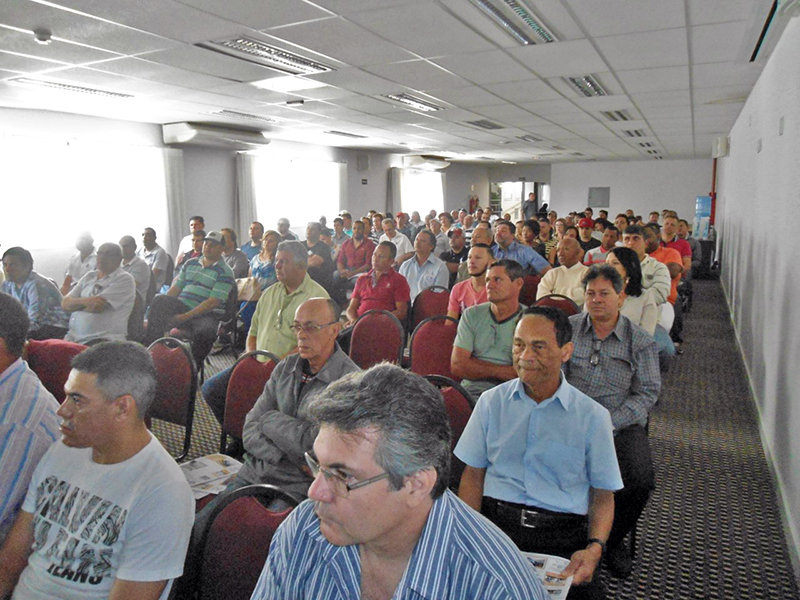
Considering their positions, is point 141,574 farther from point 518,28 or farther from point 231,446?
point 518,28

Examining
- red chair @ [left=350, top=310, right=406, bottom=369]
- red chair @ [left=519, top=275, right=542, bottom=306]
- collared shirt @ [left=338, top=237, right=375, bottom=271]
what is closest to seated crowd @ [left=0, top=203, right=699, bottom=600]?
red chair @ [left=350, top=310, right=406, bottom=369]

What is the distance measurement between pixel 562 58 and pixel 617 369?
10.4ft

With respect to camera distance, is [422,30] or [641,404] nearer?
[641,404]

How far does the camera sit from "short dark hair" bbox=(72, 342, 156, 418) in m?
1.69

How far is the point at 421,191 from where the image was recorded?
706 inches

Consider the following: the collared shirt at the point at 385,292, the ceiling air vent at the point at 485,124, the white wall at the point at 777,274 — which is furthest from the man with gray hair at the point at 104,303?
the ceiling air vent at the point at 485,124

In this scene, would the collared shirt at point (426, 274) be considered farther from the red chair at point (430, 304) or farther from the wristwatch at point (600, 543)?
the wristwatch at point (600, 543)

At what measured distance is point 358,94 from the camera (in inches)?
257

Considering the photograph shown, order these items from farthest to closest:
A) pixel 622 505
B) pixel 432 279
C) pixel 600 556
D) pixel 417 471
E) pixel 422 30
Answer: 1. pixel 432 279
2. pixel 422 30
3. pixel 622 505
4. pixel 600 556
5. pixel 417 471

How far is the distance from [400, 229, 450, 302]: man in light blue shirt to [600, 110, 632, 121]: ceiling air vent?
12.1ft

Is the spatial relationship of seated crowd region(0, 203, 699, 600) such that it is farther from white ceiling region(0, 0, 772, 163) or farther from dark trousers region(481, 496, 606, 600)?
white ceiling region(0, 0, 772, 163)

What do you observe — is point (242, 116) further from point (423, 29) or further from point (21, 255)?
point (423, 29)

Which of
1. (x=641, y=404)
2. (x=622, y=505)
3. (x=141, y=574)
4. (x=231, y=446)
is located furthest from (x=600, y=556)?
(x=231, y=446)

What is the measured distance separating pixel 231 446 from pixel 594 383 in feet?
5.68
